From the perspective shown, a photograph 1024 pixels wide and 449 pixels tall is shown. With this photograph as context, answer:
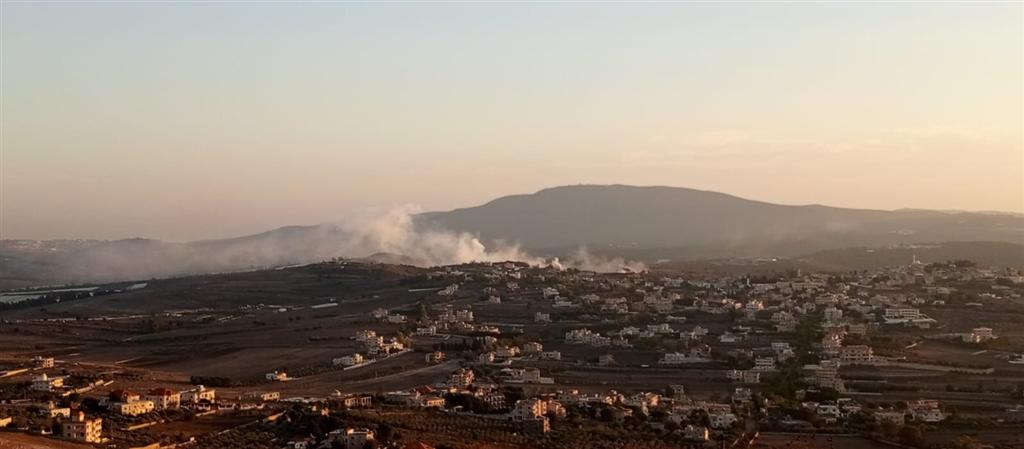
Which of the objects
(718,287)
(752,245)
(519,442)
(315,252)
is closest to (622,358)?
(519,442)

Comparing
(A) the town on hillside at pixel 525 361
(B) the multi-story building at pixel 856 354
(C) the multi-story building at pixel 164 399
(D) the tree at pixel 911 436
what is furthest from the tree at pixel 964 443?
(C) the multi-story building at pixel 164 399

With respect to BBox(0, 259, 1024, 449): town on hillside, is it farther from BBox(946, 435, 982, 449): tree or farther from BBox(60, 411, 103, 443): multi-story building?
BBox(946, 435, 982, 449): tree

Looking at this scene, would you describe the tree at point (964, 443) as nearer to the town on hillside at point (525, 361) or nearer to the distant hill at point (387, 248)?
the town on hillside at point (525, 361)

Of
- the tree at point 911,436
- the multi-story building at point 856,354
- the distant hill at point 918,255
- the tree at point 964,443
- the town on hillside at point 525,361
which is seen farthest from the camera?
the distant hill at point 918,255

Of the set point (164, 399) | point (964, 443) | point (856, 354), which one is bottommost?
point (964, 443)

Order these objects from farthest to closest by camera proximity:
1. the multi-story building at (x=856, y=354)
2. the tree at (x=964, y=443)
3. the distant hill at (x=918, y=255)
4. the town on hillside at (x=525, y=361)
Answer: the distant hill at (x=918, y=255), the multi-story building at (x=856, y=354), the town on hillside at (x=525, y=361), the tree at (x=964, y=443)

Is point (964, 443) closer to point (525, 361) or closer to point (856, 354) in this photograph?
point (856, 354)

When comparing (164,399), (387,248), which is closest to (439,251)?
(387,248)

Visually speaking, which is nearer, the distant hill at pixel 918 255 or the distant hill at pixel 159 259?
the distant hill at pixel 918 255

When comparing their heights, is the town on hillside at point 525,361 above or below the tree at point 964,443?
above

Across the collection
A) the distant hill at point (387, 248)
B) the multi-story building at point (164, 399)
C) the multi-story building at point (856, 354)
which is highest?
the distant hill at point (387, 248)

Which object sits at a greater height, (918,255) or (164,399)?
(918,255)

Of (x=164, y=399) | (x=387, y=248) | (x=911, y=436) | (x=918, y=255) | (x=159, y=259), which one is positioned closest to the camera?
(x=911, y=436)
